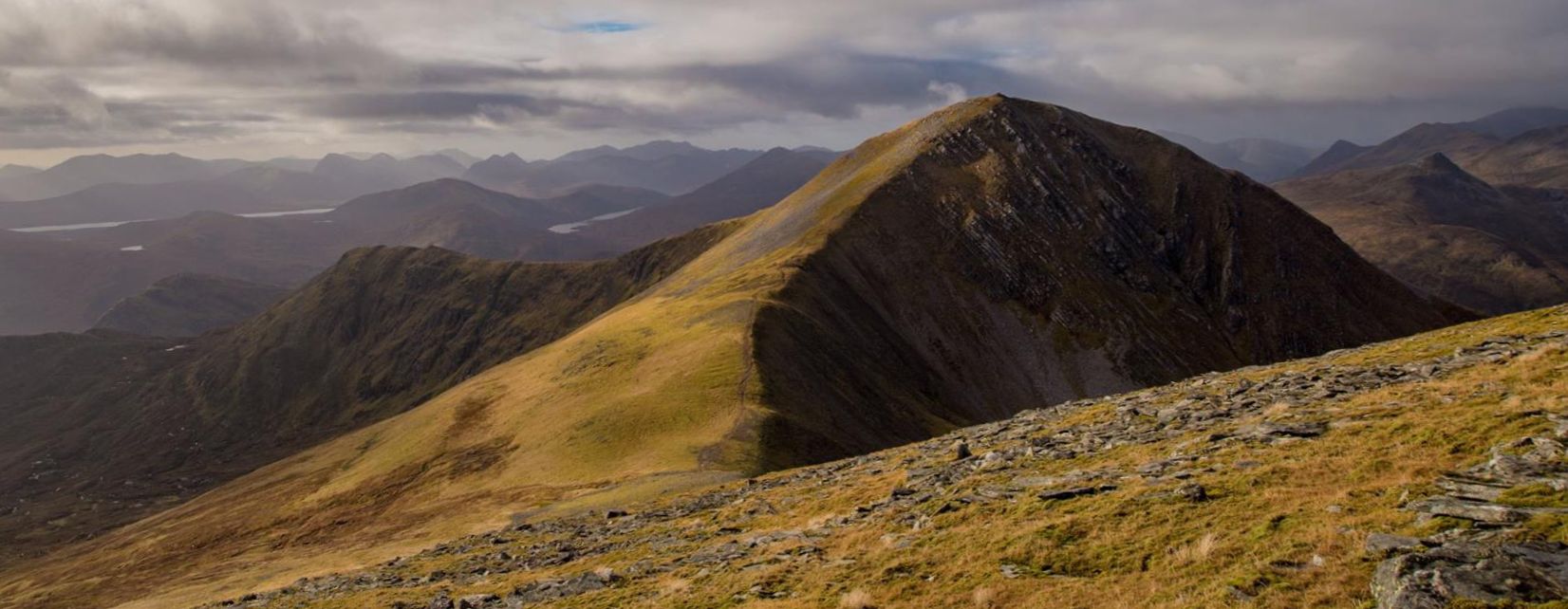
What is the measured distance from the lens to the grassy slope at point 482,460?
241ft

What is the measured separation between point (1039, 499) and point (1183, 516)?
588cm

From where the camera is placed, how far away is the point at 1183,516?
71.5 feet

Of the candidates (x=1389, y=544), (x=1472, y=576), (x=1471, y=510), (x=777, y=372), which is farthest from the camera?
(x=777, y=372)

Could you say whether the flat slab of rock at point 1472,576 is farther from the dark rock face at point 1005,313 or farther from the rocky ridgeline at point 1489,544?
the dark rock face at point 1005,313

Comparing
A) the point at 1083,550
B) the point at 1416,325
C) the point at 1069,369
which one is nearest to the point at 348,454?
the point at 1069,369

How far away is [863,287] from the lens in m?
153

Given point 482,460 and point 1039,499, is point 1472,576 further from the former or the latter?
point 482,460

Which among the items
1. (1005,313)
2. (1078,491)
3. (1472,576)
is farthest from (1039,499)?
(1005,313)

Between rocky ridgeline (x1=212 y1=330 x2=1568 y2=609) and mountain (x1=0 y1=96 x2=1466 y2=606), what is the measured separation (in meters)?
8.30

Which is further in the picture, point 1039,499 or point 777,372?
point 777,372

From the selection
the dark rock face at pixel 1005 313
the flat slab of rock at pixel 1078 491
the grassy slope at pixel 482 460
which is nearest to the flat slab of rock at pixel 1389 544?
the flat slab of rock at pixel 1078 491

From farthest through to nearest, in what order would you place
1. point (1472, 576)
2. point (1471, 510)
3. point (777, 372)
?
point (777, 372)
point (1471, 510)
point (1472, 576)

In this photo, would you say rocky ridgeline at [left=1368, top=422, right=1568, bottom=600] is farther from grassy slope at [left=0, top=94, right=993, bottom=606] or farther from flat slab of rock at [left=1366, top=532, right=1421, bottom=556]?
grassy slope at [left=0, top=94, right=993, bottom=606]

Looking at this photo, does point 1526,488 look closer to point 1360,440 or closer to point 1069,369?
point 1360,440
